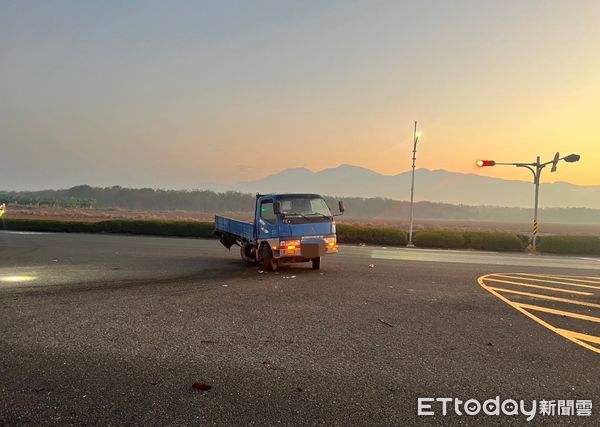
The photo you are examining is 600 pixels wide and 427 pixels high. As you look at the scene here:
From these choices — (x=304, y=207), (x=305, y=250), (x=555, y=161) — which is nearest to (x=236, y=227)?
(x=304, y=207)

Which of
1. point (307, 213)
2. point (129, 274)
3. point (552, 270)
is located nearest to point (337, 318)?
point (307, 213)

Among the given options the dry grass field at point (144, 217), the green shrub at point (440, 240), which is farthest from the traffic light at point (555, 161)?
the dry grass field at point (144, 217)

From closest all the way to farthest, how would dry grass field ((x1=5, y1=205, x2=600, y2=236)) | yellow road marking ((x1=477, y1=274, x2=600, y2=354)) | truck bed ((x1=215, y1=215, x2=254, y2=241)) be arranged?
yellow road marking ((x1=477, y1=274, x2=600, y2=354))
truck bed ((x1=215, y1=215, x2=254, y2=241))
dry grass field ((x1=5, y1=205, x2=600, y2=236))

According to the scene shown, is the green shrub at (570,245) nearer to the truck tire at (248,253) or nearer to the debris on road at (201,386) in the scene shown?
the truck tire at (248,253)

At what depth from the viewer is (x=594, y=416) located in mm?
3945

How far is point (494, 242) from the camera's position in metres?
26.9

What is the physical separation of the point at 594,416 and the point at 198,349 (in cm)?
458

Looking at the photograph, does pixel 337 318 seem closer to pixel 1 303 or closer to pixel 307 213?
pixel 307 213

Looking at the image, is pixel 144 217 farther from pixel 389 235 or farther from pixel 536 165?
pixel 536 165

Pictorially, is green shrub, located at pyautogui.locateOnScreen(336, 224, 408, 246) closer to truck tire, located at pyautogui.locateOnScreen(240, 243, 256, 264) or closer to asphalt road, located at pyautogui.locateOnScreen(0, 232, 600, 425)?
truck tire, located at pyautogui.locateOnScreen(240, 243, 256, 264)

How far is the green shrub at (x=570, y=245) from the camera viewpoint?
25.8 metres

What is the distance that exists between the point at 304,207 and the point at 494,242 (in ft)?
62.5

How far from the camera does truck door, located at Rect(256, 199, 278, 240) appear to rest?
1257cm

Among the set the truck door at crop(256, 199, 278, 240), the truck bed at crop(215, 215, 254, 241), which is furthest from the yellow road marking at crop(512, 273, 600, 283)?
the truck bed at crop(215, 215, 254, 241)
